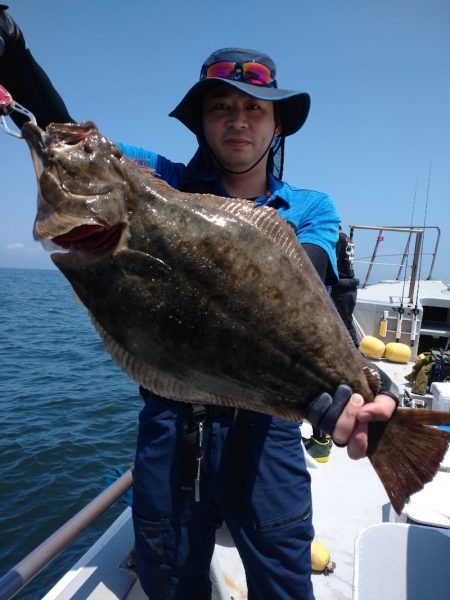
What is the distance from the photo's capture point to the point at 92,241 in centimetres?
174

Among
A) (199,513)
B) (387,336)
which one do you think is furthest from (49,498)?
(387,336)

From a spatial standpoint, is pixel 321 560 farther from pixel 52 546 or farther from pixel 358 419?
pixel 358 419

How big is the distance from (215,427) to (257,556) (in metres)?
0.74

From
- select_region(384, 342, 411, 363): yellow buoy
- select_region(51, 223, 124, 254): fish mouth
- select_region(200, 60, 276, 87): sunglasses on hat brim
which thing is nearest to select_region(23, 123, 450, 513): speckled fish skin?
select_region(51, 223, 124, 254): fish mouth

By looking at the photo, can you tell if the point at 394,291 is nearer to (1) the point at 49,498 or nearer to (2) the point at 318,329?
(1) the point at 49,498

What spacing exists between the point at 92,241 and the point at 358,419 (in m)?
1.31

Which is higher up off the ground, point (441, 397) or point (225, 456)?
point (225, 456)

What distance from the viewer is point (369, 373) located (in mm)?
2000

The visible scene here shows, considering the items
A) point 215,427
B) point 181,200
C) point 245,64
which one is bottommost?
point 215,427

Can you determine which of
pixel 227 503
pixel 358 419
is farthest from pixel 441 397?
pixel 358 419

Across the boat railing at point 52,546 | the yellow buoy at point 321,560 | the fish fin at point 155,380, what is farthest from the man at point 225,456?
the yellow buoy at point 321,560

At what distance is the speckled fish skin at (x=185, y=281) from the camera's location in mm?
1715

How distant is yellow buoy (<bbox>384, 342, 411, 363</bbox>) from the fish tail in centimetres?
967

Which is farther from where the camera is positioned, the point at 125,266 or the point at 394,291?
the point at 394,291
